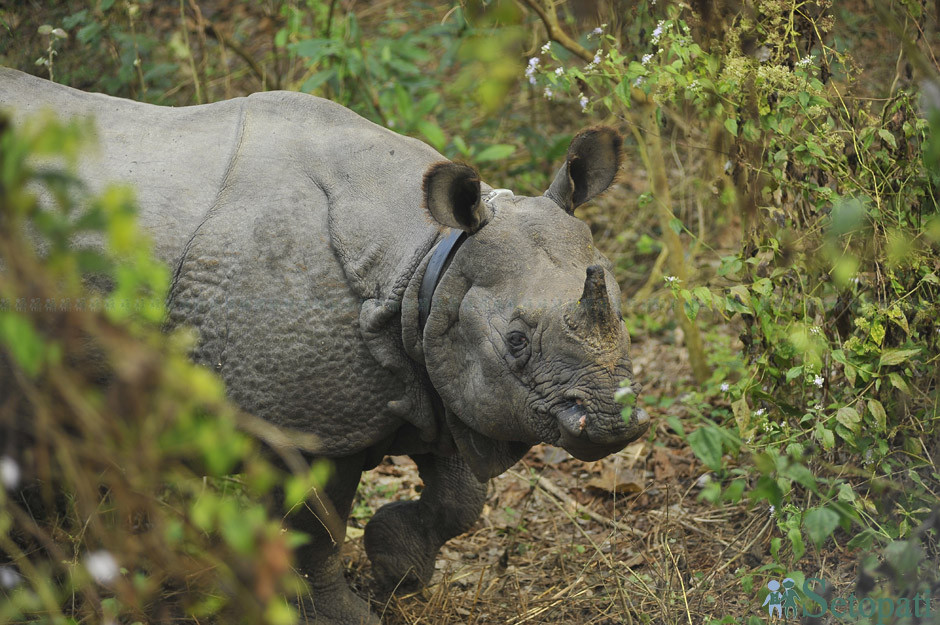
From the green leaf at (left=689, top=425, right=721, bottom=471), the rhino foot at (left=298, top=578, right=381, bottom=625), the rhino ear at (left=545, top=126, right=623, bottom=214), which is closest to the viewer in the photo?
the green leaf at (left=689, top=425, right=721, bottom=471)

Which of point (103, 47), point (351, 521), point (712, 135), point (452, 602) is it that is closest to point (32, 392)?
point (452, 602)

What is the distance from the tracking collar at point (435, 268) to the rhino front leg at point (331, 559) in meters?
0.79

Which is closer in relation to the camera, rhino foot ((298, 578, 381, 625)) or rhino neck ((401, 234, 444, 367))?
rhino neck ((401, 234, 444, 367))

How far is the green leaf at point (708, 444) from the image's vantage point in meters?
2.45

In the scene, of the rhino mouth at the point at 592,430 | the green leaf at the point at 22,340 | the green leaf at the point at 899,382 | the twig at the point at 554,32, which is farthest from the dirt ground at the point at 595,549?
the green leaf at the point at 22,340

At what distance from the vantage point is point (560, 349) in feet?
11.2

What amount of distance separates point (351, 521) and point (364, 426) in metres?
1.95

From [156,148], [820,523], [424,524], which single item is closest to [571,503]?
[424,524]

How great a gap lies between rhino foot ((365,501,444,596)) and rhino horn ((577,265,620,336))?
5.83 ft

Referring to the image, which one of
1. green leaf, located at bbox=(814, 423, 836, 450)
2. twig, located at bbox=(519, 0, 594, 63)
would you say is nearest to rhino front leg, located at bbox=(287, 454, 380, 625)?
green leaf, located at bbox=(814, 423, 836, 450)

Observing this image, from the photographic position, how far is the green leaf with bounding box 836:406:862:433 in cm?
405

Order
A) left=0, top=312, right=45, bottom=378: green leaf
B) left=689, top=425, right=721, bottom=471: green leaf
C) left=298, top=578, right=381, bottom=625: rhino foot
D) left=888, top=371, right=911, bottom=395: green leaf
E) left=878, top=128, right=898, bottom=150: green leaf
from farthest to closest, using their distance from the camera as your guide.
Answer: left=298, top=578, right=381, bottom=625: rhino foot < left=878, top=128, right=898, bottom=150: green leaf < left=888, top=371, right=911, bottom=395: green leaf < left=689, top=425, right=721, bottom=471: green leaf < left=0, top=312, right=45, bottom=378: green leaf
